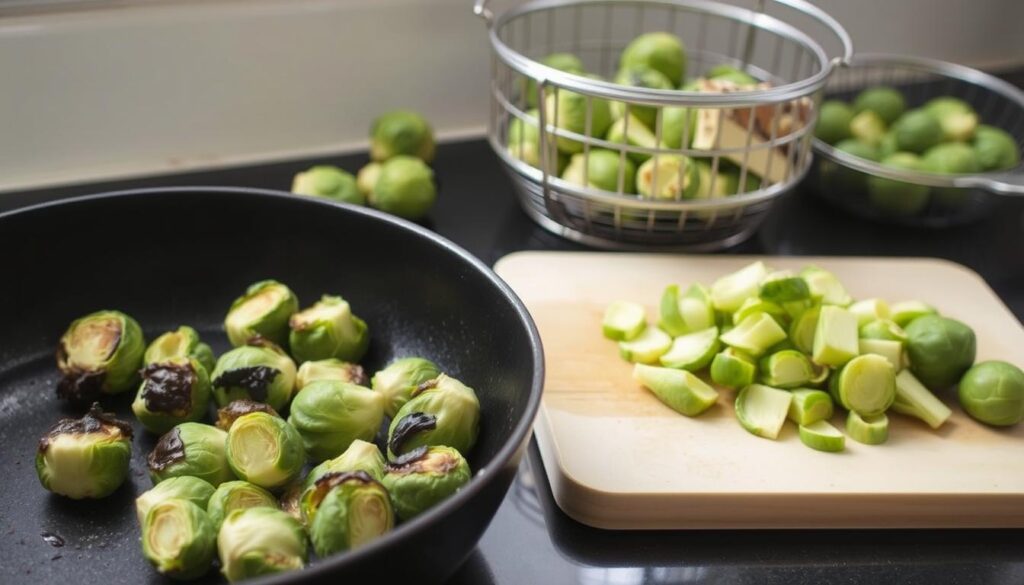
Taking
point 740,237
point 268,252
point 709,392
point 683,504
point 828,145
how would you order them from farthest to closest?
1. point 828,145
2. point 740,237
3. point 268,252
4. point 709,392
5. point 683,504

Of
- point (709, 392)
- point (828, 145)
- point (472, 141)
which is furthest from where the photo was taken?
point (472, 141)

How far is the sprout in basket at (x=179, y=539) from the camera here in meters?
0.88

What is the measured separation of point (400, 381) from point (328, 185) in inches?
18.8

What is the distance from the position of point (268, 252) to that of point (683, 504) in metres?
0.59

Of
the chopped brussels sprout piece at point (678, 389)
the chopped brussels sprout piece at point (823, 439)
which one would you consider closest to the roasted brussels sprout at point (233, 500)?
the chopped brussels sprout piece at point (678, 389)

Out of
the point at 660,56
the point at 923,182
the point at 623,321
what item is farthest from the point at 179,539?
the point at 923,182

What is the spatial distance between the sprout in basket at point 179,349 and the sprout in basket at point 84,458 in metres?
0.15

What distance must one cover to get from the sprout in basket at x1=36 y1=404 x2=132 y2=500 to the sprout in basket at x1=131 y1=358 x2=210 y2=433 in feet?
0.20

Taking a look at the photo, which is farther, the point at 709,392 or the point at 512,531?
the point at 709,392

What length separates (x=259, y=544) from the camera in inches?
33.2

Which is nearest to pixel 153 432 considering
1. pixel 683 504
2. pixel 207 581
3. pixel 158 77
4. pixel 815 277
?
pixel 207 581

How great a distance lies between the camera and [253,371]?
1104mm

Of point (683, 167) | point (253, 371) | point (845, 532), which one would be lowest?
point (845, 532)

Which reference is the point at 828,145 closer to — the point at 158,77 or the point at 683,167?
the point at 683,167
